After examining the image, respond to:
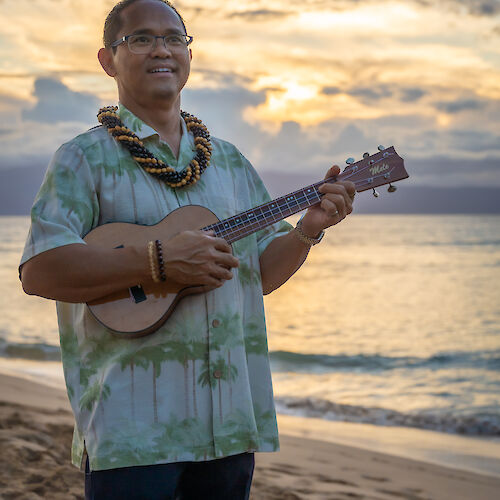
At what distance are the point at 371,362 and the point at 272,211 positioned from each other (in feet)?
29.3

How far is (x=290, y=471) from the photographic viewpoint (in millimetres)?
4953

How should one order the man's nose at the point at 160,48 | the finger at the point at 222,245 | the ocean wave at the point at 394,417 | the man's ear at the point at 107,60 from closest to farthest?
the finger at the point at 222,245 → the man's nose at the point at 160,48 → the man's ear at the point at 107,60 → the ocean wave at the point at 394,417

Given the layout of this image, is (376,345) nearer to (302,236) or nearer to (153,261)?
(302,236)

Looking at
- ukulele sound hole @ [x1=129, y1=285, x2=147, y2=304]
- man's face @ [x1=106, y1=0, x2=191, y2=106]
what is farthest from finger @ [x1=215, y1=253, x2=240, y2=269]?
man's face @ [x1=106, y1=0, x2=191, y2=106]

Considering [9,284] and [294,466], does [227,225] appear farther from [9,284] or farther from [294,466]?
[9,284]

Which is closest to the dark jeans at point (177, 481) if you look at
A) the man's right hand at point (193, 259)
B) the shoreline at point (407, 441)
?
the man's right hand at point (193, 259)

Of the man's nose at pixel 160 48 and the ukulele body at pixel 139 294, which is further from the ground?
the man's nose at pixel 160 48

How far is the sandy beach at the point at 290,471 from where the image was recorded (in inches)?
160

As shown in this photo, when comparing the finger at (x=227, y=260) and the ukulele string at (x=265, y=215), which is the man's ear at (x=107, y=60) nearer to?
the ukulele string at (x=265, y=215)

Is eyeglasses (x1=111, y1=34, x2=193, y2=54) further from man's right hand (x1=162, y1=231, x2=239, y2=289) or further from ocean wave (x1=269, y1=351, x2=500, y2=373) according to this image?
ocean wave (x1=269, y1=351, x2=500, y2=373)

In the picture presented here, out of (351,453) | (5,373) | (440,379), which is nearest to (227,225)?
(351,453)

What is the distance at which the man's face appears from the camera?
194 centimetres

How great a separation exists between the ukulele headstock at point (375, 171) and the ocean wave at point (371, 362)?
7.86 metres

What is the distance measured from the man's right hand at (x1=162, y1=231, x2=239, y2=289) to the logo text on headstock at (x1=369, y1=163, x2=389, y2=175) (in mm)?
597
